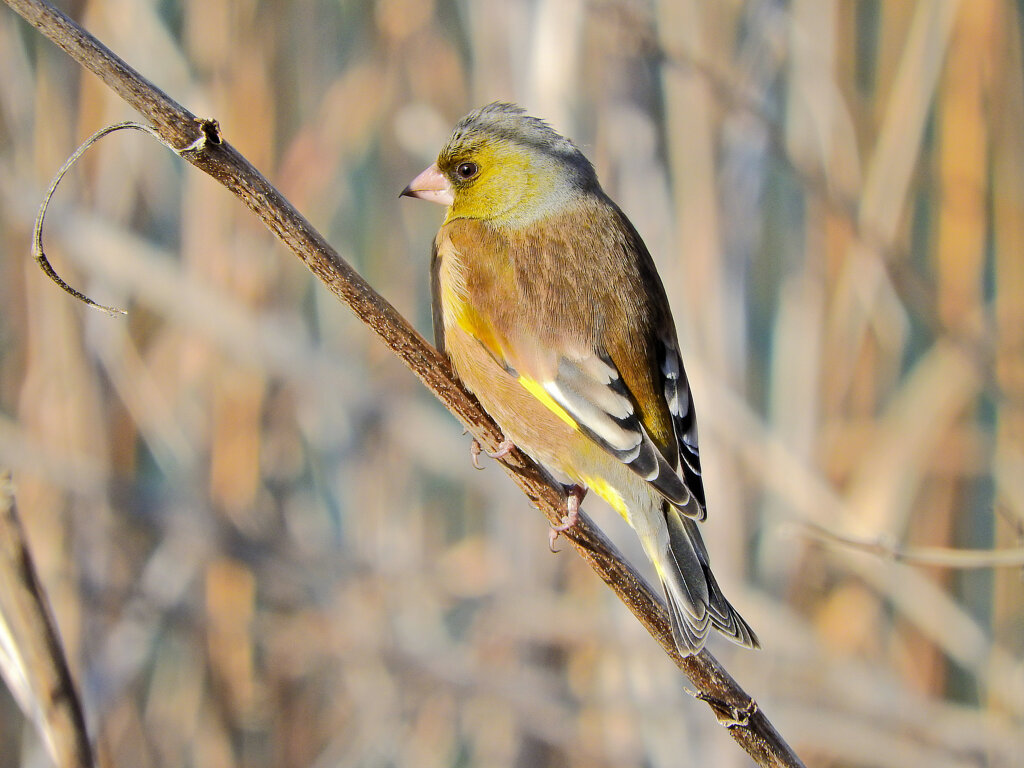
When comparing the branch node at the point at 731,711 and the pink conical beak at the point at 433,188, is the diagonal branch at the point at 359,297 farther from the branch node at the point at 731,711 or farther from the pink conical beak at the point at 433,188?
the pink conical beak at the point at 433,188

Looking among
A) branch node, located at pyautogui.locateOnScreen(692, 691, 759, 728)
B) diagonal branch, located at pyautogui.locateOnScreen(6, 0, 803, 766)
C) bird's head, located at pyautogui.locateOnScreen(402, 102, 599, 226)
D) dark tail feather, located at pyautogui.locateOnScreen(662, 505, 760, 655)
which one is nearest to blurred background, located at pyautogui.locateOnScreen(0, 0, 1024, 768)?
bird's head, located at pyautogui.locateOnScreen(402, 102, 599, 226)

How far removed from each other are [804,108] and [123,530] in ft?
7.41

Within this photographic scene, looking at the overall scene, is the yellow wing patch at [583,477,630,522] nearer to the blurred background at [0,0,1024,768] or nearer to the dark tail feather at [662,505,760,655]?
the dark tail feather at [662,505,760,655]

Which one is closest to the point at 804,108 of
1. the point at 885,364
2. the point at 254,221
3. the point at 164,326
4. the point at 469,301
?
the point at 885,364

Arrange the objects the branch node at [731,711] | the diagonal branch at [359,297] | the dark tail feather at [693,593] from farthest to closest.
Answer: the dark tail feather at [693,593], the branch node at [731,711], the diagonal branch at [359,297]

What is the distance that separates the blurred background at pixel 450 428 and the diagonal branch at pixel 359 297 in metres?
1.10

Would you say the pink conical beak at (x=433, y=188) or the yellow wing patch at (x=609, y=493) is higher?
the pink conical beak at (x=433, y=188)

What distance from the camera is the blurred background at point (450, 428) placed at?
2520 millimetres

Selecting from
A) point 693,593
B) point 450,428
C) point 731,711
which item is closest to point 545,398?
point 693,593

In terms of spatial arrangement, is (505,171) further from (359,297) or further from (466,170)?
(359,297)

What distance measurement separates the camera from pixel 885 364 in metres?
2.93

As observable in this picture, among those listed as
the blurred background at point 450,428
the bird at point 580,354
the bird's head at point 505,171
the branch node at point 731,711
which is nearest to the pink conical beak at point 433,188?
the bird's head at point 505,171

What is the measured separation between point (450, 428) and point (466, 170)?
140 cm

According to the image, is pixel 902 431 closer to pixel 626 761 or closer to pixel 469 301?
pixel 626 761
